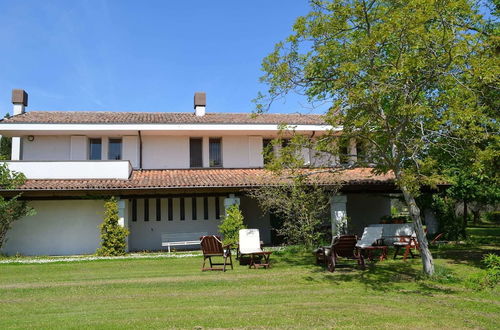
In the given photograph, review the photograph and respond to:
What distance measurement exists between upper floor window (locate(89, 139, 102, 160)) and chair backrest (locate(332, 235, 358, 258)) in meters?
14.2

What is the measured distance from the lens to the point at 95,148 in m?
21.2

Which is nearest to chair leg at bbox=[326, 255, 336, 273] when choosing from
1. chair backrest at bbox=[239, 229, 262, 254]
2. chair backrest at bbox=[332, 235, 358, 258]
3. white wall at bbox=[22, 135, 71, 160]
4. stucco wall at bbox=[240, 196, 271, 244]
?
chair backrest at bbox=[332, 235, 358, 258]

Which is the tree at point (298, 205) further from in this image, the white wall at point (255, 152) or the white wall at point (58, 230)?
the white wall at point (58, 230)

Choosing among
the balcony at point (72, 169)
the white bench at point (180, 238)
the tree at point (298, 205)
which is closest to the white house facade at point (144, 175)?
the balcony at point (72, 169)

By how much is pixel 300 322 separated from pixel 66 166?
15207mm

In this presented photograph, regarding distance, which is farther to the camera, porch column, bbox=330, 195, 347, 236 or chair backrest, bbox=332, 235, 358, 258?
porch column, bbox=330, 195, 347, 236

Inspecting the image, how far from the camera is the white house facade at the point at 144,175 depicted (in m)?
17.9

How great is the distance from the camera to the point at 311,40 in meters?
10.9

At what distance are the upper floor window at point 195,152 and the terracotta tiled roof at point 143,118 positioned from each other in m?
1.13

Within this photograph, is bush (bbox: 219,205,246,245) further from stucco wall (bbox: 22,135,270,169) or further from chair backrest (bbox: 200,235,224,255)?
chair backrest (bbox: 200,235,224,255)

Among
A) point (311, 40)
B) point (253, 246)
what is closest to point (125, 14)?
point (311, 40)

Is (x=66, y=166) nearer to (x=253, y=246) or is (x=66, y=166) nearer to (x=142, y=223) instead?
(x=142, y=223)

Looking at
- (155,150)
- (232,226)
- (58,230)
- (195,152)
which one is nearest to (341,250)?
(232,226)

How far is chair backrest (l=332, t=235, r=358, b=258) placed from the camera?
35.9ft
